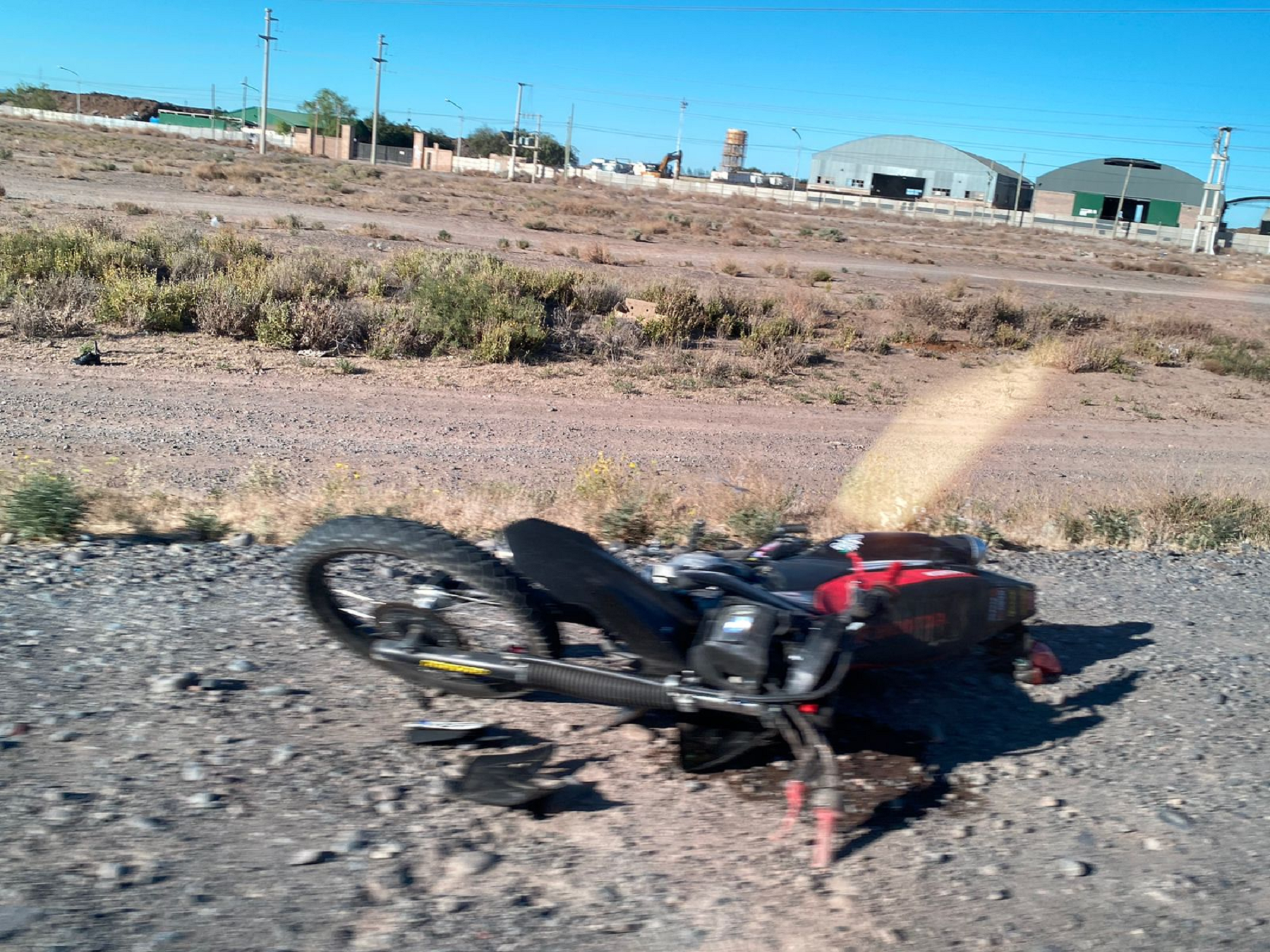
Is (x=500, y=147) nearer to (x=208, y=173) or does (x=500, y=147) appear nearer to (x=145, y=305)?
(x=208, y=173)

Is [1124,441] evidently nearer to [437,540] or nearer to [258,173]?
[437,540]

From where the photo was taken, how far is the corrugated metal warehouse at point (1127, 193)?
95.1 m

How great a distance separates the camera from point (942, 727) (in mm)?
4363

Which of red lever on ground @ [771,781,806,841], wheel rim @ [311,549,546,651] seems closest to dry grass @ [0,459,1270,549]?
wheel rim @ [311,549,546,651]

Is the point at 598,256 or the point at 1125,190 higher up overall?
the point at 1125,190

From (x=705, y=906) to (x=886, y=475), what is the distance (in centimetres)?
748

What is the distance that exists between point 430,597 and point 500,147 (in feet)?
433

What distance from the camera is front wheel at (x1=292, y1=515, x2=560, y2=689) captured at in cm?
384

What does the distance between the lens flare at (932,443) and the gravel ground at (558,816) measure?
4046mm

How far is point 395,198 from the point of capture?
49719 mm

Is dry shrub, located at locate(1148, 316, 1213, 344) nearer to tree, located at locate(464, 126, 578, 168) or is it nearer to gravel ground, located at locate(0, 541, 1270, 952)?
gravel ground, located at locate(0, 541, 1270, 952)

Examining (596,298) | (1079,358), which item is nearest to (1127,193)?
(1079,358)

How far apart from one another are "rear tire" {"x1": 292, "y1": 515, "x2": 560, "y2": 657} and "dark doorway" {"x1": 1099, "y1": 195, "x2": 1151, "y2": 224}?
344ft

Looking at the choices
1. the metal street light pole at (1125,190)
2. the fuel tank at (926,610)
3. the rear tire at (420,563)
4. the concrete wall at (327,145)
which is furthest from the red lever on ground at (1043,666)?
the concrete wall at (327,145)
